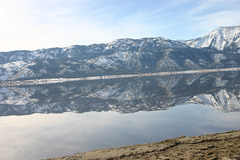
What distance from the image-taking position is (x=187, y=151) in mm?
22781

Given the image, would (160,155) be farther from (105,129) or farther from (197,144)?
(105,129)

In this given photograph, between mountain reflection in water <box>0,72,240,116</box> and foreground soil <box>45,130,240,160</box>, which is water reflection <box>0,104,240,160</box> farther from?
mountain reflection in water <box>0,72,240,116</box>

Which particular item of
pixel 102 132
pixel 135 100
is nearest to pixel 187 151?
pixel 102 132

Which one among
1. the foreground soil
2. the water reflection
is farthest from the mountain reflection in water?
the foreground soil

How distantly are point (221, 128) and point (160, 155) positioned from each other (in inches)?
752

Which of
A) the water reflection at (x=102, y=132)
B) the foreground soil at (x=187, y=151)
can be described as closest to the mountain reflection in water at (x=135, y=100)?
the water reflection at (x=102, y=132)

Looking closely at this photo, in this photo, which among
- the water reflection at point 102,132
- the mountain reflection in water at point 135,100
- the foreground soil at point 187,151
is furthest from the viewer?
the mountain reflection in water at point 135,100

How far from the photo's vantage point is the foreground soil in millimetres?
20878

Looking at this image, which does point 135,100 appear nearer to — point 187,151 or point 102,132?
point 102,132

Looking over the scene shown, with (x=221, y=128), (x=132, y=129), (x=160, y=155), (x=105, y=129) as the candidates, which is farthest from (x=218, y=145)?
(x=105, y=129)

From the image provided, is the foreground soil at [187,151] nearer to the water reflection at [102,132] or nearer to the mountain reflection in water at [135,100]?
the water reflection at [102,132]

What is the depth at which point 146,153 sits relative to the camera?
947 inches

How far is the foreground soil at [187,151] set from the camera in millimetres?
20878

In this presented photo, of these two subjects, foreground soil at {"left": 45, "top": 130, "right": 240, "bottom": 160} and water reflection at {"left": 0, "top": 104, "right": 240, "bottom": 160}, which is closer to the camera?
foreground soil at {"left": 45, "top": 130, "right": 240, "bottom": 160}
